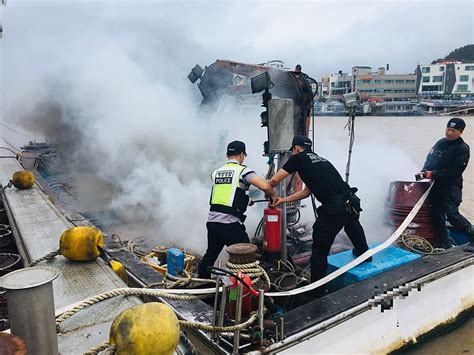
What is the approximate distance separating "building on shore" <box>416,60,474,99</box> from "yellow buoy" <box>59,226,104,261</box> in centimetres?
9221

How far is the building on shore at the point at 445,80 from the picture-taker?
82.4 m

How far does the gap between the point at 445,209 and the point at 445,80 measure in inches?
3648

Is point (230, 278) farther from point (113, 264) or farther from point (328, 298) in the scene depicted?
point (113, 264)

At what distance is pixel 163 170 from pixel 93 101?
454cm

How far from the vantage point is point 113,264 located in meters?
3.79

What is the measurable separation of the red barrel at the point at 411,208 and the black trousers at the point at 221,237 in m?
3.06

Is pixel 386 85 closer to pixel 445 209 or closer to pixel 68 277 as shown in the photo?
pixel 445 209

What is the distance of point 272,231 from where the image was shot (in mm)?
4945

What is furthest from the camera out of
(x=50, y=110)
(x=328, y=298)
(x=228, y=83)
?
(x=50, y=110)

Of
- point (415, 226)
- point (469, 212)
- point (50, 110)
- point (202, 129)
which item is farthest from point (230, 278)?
point (50, 110)

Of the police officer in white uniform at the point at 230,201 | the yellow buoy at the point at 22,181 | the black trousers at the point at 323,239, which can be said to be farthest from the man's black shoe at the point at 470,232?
the yellow buoy at the point at 22,181

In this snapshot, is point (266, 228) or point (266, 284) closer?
point (266, 284)

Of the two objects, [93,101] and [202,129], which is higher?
[93,101]

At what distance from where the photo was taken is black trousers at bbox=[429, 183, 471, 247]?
5.46 metres
